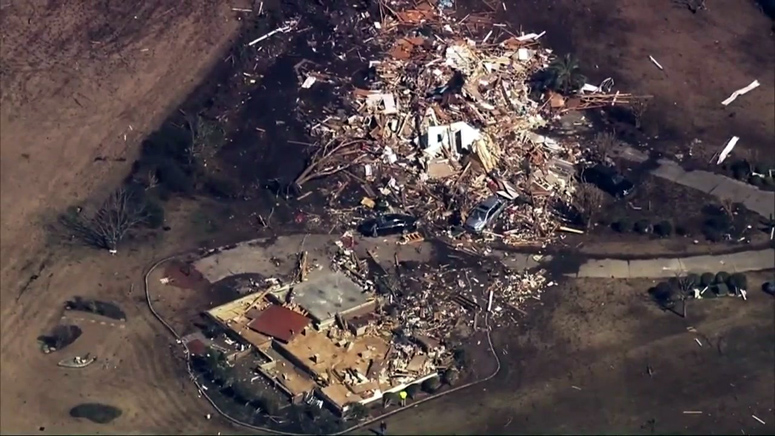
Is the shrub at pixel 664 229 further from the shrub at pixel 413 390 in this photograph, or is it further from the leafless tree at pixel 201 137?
the leafless tree at pixel 201 137

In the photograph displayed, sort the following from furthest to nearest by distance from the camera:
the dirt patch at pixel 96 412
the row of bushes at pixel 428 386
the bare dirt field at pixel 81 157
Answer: the row of bushes at pixel 428 386 < the bare dirt field at pixel 81 157 < the dirt patch at pixel 96 412

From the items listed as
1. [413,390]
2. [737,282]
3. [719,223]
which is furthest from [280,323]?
[719,223]

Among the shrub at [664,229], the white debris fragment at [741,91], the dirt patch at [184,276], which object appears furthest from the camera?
the white debris fragment at [741,91]

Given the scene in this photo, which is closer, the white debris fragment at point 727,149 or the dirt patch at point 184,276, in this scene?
the dirt patch at point 184,276

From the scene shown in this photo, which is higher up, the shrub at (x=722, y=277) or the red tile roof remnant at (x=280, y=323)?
the red tile roof remnant at (x=280, y=323)

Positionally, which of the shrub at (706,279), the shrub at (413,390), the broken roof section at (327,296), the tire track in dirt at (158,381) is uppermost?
the tire track in dirt at (158,381)

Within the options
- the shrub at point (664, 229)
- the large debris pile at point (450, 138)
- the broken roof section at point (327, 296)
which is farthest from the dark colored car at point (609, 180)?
the broken roof section at point (327, 296)

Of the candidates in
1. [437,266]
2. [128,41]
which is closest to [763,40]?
[437,266]

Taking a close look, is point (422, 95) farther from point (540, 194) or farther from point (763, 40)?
point (763, 40)
